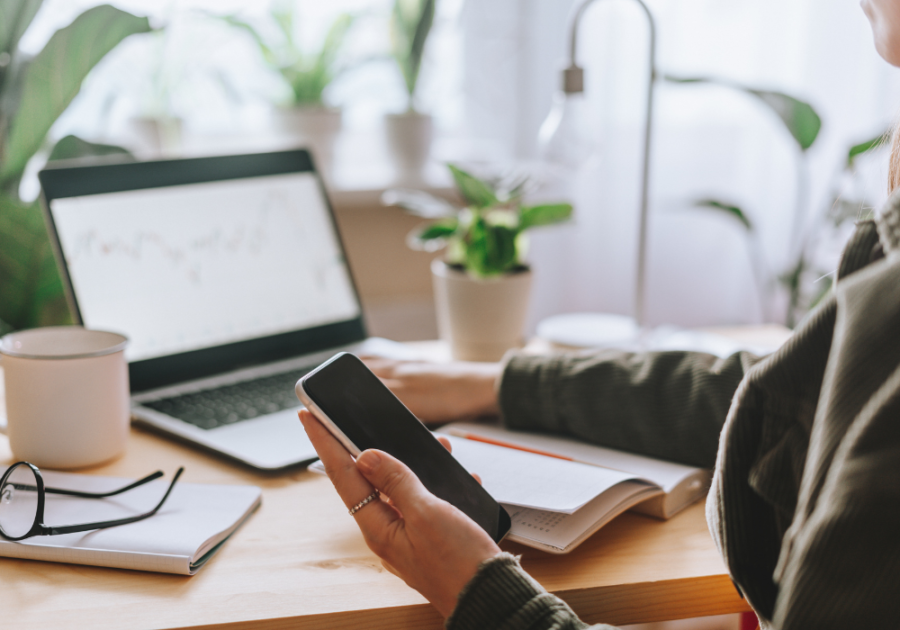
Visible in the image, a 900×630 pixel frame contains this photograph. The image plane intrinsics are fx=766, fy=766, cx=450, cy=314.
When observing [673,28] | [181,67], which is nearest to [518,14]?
[673,28]

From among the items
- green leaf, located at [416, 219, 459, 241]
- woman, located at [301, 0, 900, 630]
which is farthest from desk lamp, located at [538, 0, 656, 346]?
woman, located at [301, 0, 900, 630]

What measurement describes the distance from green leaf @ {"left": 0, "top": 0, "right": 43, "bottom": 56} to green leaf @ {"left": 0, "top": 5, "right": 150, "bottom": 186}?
6cm

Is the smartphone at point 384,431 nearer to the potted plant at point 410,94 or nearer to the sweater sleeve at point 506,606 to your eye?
the sweater sleeve at point 506,606

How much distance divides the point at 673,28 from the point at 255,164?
→ 0.92m

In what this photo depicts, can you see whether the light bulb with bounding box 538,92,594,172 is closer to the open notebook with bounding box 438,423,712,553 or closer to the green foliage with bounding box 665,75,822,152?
the open notebook with bounding box 438,423,712,553

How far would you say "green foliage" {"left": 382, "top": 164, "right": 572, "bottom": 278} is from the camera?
0.95 meters

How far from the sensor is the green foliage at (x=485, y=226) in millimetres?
952

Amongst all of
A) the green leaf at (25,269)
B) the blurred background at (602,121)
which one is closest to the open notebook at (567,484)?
the green leaf at (25,269)

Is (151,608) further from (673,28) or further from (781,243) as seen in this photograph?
(781,243)

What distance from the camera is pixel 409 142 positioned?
1405mm

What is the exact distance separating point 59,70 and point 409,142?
23.5 inches

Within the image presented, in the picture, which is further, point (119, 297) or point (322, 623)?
point (119, 297)

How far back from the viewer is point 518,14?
4.76 ft

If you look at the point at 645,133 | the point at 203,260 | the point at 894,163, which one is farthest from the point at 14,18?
the point at 894,163
